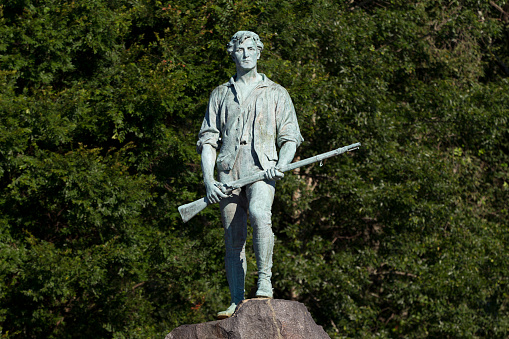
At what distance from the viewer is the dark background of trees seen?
50.6 feet

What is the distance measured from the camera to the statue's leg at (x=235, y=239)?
28.6 feet

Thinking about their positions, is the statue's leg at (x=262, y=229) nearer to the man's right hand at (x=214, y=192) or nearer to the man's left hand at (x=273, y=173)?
the man's left hand at (x=273, y=173)

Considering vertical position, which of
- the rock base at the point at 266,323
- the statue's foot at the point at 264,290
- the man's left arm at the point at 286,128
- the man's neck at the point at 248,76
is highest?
the man's neck at the point at 248,76

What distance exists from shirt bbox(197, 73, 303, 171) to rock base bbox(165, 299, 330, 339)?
1.29 meters

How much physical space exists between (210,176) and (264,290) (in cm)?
117

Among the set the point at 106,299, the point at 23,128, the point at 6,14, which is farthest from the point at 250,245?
the point at 6,14

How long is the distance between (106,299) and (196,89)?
3.99 meters

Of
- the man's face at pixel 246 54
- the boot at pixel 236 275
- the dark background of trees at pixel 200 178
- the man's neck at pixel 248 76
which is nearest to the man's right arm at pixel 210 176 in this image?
the boot at pixel 236 275

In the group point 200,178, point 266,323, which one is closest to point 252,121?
point 266,323

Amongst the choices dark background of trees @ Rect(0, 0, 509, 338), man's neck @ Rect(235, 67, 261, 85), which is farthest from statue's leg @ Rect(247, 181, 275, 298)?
dark background of trees @ Rect(0, 0, 509, 338)

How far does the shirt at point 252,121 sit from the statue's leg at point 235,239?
342mm

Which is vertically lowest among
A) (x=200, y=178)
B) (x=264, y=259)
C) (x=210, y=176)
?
(x=200, y=178)

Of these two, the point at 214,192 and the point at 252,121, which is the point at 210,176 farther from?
the point at 252,121

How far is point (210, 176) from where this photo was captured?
28.6 feet
